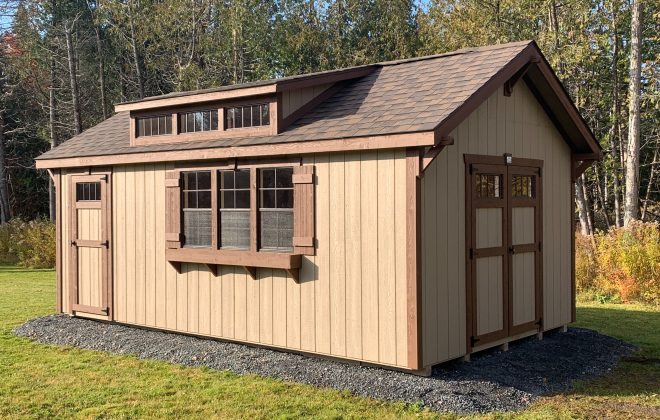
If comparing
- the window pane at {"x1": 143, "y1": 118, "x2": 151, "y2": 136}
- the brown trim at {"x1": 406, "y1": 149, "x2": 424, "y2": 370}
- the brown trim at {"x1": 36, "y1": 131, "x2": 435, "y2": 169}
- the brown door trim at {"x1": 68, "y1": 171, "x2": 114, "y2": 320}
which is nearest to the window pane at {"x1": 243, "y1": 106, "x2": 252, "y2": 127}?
the brown trim at {"x1": 36, "y1": 131, "x2": 435, "y2": 169}

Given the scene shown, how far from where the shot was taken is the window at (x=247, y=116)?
8.95 metres

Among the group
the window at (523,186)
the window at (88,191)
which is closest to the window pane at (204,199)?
the window at (88,191)

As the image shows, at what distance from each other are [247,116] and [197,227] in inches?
61.0

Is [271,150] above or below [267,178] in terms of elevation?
above

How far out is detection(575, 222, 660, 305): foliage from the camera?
1350cm

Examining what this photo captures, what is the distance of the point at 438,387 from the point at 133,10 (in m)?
23.5

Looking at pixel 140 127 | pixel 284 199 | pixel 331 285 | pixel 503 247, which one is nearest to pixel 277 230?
pixel 284 199

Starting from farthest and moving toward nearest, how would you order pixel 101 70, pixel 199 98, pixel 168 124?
pixel 101 70
pixel 168 124
pixel 199 98

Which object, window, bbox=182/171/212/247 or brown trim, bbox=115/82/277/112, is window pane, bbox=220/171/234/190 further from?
brown trim, bbox=115/82/277/112

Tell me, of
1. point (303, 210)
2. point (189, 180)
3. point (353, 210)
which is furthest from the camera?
point (189, 180)

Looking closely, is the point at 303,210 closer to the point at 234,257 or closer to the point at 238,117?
the point at 234,257

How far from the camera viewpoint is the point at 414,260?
24.0ft

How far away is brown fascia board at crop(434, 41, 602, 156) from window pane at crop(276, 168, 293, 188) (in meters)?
1.99

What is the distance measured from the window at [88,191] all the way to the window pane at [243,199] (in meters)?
3.04
